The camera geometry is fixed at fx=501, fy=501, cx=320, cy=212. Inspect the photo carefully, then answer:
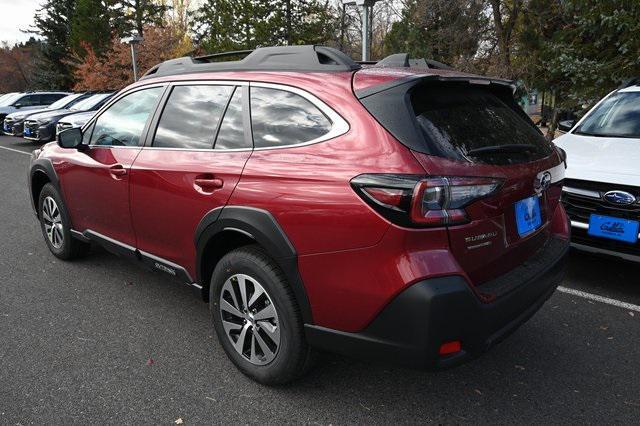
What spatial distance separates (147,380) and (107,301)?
1237 millimetres

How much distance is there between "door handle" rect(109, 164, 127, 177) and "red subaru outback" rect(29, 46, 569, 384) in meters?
0.08

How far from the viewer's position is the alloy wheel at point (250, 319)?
8.45 feet

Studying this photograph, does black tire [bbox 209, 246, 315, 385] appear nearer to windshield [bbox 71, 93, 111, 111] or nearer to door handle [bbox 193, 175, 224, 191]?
door handle [bbox 193, 175, 224, 191]

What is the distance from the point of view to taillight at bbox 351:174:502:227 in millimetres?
2025

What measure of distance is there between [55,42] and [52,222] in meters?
42.4

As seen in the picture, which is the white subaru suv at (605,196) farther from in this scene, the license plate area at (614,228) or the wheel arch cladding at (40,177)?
the wheel arch cladding at (40,177)

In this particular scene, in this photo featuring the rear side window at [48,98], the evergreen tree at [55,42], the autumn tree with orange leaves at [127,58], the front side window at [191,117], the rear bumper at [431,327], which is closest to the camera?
the rear bumper at [431,327]

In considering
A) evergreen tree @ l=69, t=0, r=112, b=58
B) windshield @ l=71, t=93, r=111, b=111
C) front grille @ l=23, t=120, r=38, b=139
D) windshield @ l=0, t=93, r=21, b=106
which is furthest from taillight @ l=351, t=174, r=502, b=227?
evergreen tree @ l=69, t=0, r=112, b=58

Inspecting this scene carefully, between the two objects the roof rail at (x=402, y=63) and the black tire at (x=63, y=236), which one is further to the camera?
the black tire at (x=63, y=236)

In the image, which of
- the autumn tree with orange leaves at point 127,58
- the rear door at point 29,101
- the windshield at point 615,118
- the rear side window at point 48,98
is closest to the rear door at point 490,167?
the windshield at point 615,118

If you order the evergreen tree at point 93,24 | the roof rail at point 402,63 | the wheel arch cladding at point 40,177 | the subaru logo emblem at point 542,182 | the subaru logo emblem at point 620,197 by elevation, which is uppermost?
the evergreen tree at point 93,24

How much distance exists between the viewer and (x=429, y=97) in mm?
2373

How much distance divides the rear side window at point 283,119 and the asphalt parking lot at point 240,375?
1.33m

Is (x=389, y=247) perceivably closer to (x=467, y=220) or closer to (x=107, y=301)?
(x=467, y=220)
